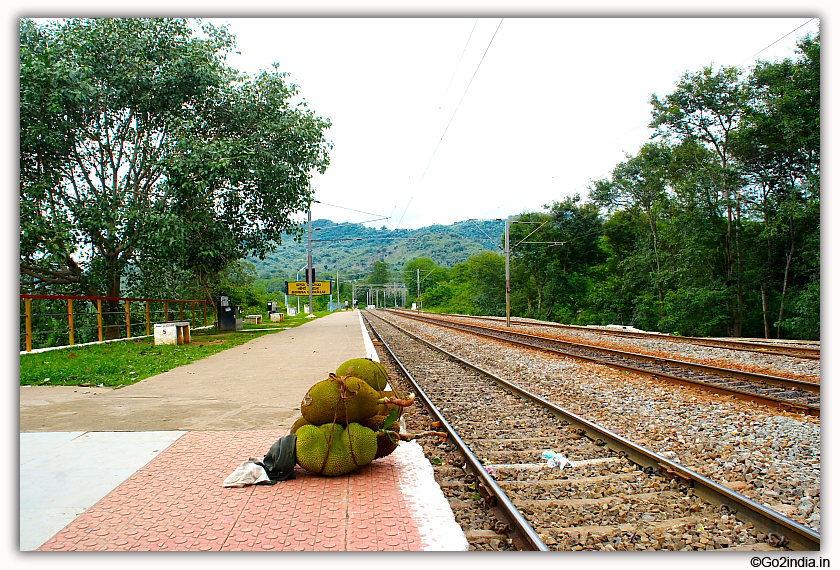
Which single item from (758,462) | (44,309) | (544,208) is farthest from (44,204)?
(544,208)

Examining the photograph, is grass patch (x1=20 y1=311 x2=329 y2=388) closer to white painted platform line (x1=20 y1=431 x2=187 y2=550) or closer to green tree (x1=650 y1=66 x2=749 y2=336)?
white painted platform line (x1=20 y1=431 x2=187 y2=550)

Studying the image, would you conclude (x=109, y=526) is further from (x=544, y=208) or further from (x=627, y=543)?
(x=544, y=208)

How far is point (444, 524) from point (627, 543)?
113 cm

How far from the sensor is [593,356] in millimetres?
13602

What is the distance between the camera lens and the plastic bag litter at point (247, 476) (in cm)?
406

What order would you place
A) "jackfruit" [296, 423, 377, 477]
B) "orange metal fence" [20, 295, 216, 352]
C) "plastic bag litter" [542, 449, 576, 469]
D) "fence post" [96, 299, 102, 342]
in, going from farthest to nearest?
1. "fence post" [96, 299, 102, 342]
2. "orange metal fence" [20, 295, 216, 352]
3. "plastic bag litter" [542, 449, 576, 469]
4. "jackfruit" [296, 423, 377, 477]

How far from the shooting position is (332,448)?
4.21 meters

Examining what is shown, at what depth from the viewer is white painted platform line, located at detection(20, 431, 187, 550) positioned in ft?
11.2

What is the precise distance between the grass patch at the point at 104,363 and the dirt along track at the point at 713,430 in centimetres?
710

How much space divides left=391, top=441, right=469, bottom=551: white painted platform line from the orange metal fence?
1147cm

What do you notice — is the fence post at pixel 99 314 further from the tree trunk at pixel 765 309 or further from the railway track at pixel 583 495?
the tree trunk at pixel 765 309

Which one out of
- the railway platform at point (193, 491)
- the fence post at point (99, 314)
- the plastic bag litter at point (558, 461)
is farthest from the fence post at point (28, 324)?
the plastic bag litter at point (558, 461)

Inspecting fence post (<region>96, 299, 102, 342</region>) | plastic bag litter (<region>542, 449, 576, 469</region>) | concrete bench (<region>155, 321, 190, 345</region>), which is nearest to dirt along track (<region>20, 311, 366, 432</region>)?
plastic bag litter (<region>542, 449, 576, 469</region>)

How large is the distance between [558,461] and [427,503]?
1.67 m
